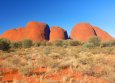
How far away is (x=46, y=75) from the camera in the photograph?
10375 mm

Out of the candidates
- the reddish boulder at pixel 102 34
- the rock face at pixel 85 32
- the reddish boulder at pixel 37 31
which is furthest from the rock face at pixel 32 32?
the reddish boulder at pixel 102 34

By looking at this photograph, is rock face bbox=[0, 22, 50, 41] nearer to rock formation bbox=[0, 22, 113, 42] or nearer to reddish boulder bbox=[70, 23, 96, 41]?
rock formation bbox=[0, 22, 113, 42]

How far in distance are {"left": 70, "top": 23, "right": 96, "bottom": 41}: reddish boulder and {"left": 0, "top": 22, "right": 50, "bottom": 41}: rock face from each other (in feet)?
26.9

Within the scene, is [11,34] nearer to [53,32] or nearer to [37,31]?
[37,31]

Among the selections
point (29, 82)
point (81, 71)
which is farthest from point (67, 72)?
point (29, 82)

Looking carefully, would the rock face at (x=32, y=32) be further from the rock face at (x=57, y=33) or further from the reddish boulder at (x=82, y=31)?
the reddish boulder at (x=82, y=31)

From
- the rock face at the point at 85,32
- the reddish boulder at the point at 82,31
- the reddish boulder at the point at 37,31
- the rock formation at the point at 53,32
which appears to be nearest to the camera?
the reddish boulder at the point at 37,31

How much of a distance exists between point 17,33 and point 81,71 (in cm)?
6827

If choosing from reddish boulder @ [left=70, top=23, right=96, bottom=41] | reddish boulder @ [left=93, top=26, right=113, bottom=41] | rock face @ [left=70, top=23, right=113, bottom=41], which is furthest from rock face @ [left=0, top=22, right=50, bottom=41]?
reddish boulder @ [left=93, top=26, right=113, bottom=41]

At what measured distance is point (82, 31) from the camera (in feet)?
247

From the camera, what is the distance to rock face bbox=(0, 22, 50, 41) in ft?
239

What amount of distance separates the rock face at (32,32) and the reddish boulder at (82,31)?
8.21 metres

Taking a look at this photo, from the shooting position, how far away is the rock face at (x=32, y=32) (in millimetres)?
72812

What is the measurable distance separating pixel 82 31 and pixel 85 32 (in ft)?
3.29
